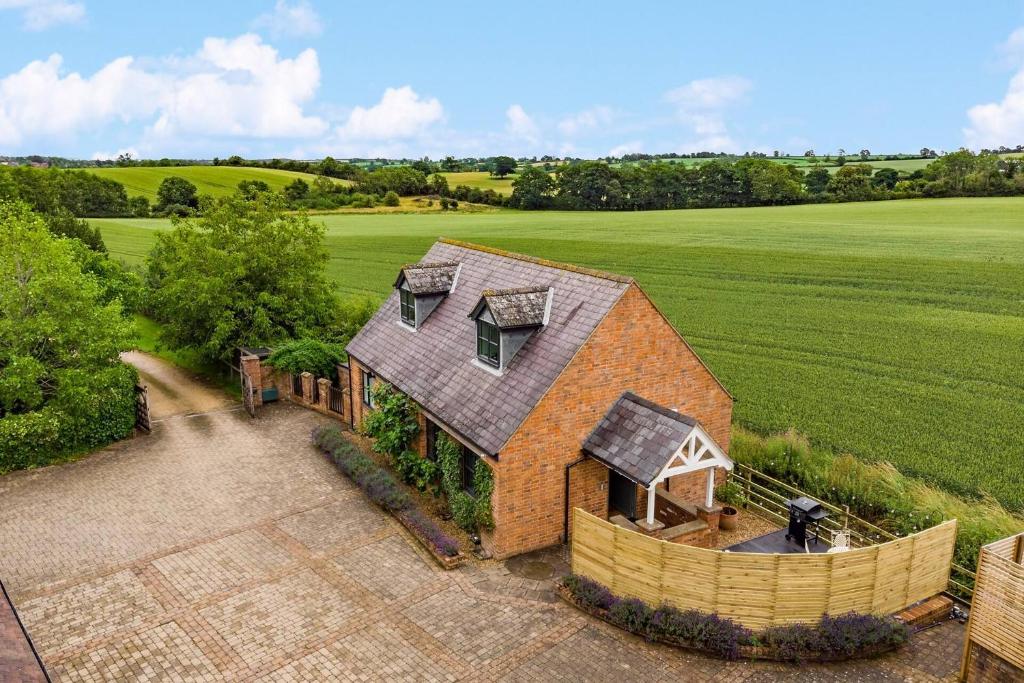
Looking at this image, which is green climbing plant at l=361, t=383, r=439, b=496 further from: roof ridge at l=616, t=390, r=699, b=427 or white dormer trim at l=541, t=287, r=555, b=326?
roof ridge at l=616, t=390, r=699, b=427

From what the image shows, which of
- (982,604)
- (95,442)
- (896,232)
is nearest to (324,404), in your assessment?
(95,442)

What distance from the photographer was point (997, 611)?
41.0 feet

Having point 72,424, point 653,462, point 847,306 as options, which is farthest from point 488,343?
point 847,306

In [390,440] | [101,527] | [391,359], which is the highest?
[391,359]

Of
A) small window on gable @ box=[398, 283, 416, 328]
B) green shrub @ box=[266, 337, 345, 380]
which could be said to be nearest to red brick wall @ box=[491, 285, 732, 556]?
small window on gable @ box=[398, 283, 416, 328]

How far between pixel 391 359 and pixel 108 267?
20.9 meters

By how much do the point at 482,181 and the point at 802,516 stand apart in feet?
388

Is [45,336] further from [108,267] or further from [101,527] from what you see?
[108,267]

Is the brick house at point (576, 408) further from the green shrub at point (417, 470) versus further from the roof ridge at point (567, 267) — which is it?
the green shrub at point (417, 470)

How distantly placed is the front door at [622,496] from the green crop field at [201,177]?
100 m

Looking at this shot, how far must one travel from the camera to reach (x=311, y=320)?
32.6 metres

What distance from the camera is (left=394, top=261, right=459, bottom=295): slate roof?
22984 millimetres

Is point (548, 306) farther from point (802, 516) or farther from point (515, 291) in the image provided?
point (802, 516)

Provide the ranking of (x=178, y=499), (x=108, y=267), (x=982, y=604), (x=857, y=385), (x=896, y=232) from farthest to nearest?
(x=896, y=232) → (x=108, y=267) → (x=857, y=385) → (x=178, y=499) → (x=982, y=604)
